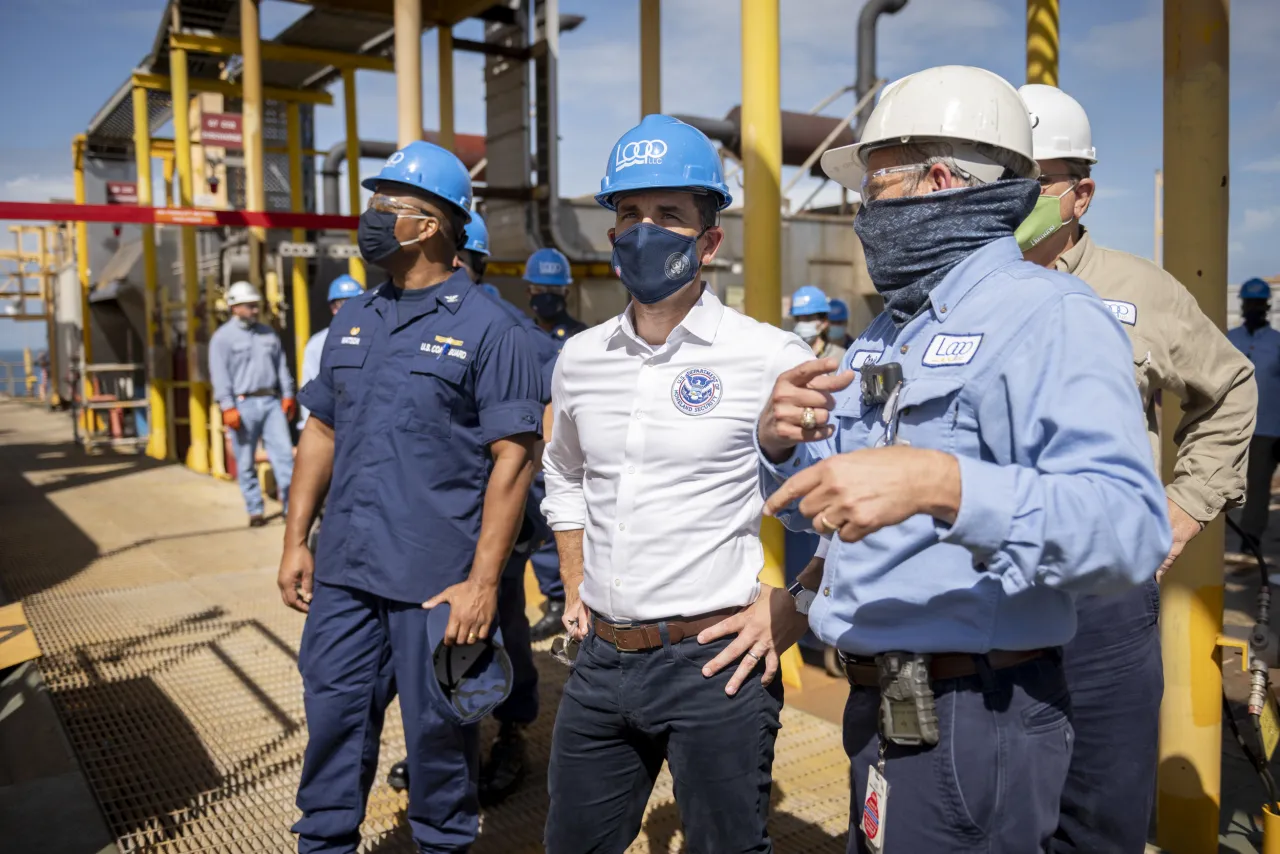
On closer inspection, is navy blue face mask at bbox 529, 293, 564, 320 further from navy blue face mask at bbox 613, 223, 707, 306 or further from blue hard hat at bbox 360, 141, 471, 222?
navy blue face mask at bbox 613, 223, 707, 306

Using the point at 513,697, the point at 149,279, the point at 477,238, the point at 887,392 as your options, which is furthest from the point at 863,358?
the point at 149,279

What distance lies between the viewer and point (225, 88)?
47.2ft

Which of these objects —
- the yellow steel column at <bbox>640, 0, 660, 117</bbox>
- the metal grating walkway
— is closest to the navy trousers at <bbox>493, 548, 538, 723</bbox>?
the metal grating walkway

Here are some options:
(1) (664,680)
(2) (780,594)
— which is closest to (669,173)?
(2) (780,594)

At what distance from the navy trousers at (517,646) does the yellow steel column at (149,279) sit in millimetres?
11927

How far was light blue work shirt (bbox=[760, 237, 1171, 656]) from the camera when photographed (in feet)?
4.06

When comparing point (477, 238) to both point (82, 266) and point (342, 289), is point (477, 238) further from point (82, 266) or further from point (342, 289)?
point (82, 266)

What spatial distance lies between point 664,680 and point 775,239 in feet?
8.69

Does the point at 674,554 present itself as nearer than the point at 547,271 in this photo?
Yes

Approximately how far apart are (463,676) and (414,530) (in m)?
0.44

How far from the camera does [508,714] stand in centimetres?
379

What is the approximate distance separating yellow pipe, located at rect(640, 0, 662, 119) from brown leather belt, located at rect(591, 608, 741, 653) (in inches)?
208

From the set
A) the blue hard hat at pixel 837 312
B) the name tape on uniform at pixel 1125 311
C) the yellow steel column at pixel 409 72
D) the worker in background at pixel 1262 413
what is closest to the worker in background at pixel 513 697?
the name tape on uniform at pixel 1125 311

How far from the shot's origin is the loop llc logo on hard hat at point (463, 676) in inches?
106
